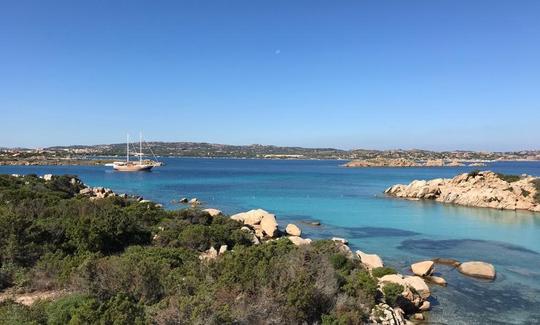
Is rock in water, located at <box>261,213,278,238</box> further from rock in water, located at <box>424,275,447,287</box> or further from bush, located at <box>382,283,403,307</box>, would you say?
bush, located at <box>382,283,403,307</box>

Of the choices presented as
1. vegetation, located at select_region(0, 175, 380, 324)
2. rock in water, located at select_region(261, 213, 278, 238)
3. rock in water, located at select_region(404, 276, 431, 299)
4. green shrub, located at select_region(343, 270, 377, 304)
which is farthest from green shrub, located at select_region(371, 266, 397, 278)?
rock in water, located at select_region(261, 213, 278, 238)

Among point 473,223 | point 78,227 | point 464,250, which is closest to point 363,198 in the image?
point 473,223

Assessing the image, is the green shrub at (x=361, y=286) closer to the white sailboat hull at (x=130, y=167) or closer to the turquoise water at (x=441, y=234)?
the turquoise water at (x=441, y=234)

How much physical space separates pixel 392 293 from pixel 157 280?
30.7 feet

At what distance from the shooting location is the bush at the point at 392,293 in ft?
58.2

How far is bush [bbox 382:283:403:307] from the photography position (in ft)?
58.2

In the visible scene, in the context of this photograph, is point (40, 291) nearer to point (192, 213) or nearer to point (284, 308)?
point (284, 308)

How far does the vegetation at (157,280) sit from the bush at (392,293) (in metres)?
0.94

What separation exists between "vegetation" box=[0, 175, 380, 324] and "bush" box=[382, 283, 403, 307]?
37.1 inches

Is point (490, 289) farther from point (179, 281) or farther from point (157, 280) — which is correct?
point (157, 280)

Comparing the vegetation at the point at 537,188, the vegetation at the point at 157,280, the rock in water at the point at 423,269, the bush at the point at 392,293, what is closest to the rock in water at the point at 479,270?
the rock in water at the point at 423,269

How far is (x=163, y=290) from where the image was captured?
1341 cm

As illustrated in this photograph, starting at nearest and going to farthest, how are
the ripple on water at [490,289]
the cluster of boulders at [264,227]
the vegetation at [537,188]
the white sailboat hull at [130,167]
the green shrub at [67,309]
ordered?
the green shrub at [67,309]
the ripple on water at [490,289]
the cluster of boulders at [264,227]
the vegetation at [537,188]
the white sailboat hull at [130,167]

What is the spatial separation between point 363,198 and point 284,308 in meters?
55.8
